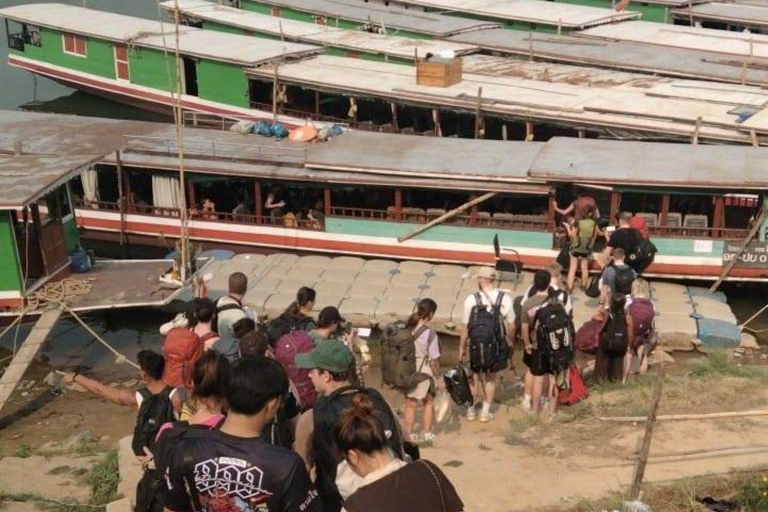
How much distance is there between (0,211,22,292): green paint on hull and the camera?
1647 cm

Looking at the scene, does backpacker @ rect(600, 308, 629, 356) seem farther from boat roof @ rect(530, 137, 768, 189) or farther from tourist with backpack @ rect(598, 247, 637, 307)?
boat roof @ rect(530, 137, 768, 189)

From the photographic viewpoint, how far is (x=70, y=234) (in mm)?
18000

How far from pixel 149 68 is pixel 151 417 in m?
24.4

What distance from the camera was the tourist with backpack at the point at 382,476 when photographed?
5781 millimetres

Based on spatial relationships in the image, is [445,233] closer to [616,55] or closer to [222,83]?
[222,83]

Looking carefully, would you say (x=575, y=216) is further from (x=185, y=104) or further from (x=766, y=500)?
(x=185, y=104)

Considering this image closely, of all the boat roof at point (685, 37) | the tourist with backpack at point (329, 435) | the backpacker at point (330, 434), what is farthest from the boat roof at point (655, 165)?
the backpacker at point (330, 434)

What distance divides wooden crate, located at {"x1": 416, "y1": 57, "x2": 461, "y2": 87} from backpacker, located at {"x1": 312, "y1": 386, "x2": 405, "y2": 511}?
62.2 feet

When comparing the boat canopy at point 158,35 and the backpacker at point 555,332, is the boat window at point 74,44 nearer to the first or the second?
the boat canopy at point 158,35

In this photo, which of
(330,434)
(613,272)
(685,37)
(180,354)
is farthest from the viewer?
(685,37)

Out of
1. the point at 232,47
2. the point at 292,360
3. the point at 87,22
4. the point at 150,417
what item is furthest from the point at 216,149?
the point at 87,22

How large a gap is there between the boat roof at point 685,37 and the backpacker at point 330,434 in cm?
2492

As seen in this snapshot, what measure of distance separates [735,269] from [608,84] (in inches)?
343

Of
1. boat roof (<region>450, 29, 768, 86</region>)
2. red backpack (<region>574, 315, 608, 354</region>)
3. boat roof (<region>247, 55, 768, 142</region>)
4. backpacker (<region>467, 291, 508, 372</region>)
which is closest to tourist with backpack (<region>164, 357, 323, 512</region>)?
backpacker (<region>467, 291, 508, 372</region>)
